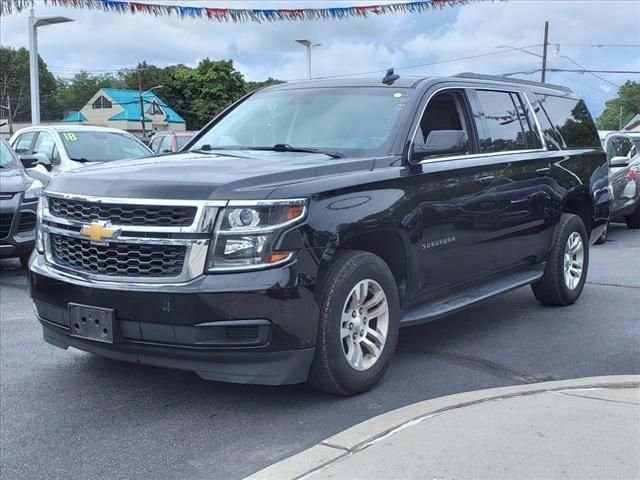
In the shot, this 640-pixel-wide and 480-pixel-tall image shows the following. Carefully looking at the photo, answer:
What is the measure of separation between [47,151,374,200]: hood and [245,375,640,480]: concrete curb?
1.30m

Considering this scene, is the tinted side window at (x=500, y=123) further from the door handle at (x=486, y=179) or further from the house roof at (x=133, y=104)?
the house roof at (x=133, y=104)

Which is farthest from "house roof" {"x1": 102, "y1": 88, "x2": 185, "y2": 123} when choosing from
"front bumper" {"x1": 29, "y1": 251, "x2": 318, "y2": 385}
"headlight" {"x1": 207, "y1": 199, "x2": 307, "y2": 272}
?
"headlight" {"x1": 207, "y1": 199, "x2": 307, "y2": 272}

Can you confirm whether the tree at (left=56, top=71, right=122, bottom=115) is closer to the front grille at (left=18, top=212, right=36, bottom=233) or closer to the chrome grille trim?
the front grille at (left=18, top=212, right=36, bottom=233)

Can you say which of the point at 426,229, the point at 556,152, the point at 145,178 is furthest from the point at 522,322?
the point at 145,178

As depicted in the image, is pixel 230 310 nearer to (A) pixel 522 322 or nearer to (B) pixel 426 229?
(B) pixel 426 229

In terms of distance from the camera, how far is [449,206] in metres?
5.15

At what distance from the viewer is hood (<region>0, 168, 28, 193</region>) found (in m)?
8.75

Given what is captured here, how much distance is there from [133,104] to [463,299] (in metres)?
75.8

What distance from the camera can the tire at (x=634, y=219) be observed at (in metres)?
13.7

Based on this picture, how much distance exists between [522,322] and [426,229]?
201 cm

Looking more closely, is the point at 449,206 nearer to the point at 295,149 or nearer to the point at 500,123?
the point at 295,149

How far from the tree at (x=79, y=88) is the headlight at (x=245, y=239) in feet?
325

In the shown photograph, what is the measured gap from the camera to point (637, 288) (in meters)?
7.94

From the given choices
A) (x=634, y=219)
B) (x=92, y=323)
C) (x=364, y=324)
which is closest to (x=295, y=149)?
(x=364, y=324)
